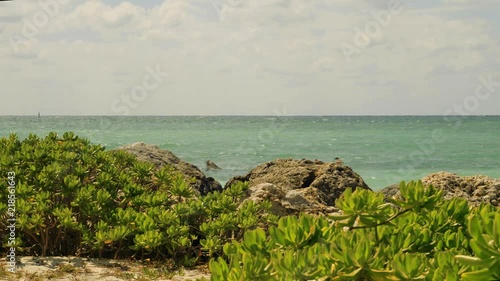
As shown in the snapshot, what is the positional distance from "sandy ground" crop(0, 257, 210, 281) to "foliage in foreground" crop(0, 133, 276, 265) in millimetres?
163

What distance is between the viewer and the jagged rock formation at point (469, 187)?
326 inches

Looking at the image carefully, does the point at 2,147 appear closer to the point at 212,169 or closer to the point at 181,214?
the point at 181,214

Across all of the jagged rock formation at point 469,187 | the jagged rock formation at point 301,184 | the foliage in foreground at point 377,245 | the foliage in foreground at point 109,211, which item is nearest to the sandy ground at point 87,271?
the foliage in foreground at point 109,211

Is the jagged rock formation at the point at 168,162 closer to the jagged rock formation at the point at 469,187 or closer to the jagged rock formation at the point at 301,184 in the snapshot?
the jagged rock formation at the point at 301,184

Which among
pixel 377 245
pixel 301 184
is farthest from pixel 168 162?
pixel 377 245

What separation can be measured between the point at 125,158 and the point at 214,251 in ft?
7.13

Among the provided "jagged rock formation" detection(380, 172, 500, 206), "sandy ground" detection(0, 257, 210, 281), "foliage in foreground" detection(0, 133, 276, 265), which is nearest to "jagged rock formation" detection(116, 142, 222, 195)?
"foliage in foreground" detection(0, 133, 276, 265)

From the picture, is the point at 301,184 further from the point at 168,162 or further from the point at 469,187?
the point at 469,187

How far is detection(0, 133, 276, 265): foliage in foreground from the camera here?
549 cm

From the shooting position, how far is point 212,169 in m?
27.4

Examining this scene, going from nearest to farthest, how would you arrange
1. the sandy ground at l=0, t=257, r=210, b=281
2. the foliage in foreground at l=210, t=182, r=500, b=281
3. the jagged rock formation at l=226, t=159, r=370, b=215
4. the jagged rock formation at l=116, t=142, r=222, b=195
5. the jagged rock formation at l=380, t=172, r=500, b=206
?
the foliage in foreground at l=210, t=182, r=500, b=281 < the sandy ground at l=0, t=257, r=210, b=281 < the jagged rock formation at l=226, t=159, r=370, b=215 < the jagged rock formation at l=380, t=172, r=500, b=206 < the jagged rock formation at l=116, t=142, r=222, b=195

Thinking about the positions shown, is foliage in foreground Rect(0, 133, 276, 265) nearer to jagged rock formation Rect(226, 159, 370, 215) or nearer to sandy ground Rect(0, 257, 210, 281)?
sandy ground Rect(0, 257, 210, 281)

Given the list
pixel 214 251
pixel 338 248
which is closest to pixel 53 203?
pixel 214 251

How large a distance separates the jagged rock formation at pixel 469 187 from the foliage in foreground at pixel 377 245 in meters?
6.01
